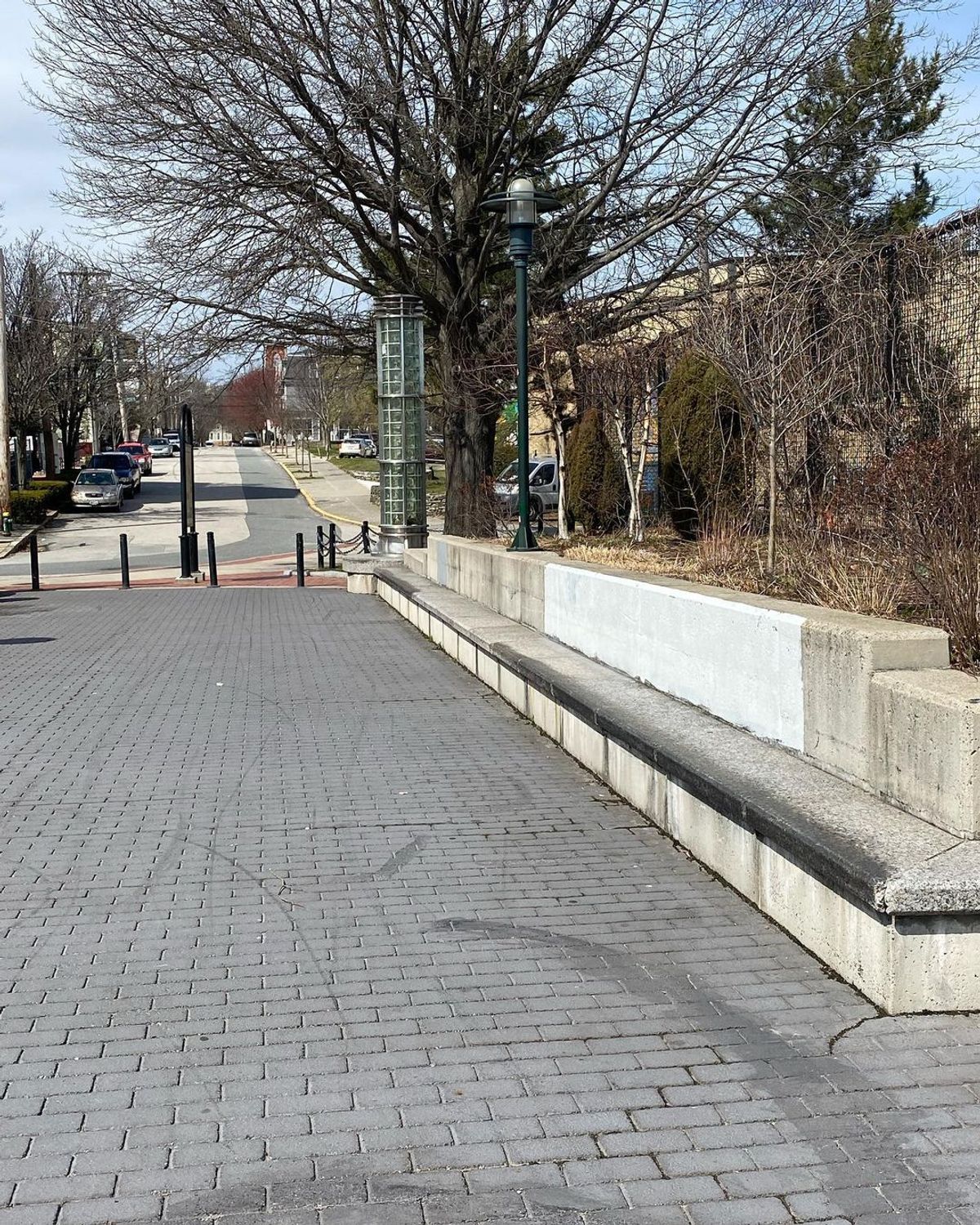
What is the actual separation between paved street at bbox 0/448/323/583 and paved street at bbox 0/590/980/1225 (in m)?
21.5

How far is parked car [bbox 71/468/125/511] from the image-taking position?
48281 millimetres

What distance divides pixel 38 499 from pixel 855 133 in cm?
2997

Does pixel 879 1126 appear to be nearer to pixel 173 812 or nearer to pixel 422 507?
pixel 173 812

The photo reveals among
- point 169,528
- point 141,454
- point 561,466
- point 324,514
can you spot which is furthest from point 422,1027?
point 141,454

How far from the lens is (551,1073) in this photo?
3.99 metres

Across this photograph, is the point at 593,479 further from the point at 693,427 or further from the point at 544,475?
the point at 544,475

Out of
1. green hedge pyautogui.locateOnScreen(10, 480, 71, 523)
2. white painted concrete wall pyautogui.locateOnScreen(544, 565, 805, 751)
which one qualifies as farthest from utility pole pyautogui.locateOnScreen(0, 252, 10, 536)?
white painted concrete wall pyautogui.locateOnScreen(544, 565, 805, 751)

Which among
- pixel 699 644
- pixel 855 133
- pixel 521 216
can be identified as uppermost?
pixel 855 133

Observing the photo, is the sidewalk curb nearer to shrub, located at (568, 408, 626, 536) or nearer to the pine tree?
shrub, located at (568, 408, 626, 536)

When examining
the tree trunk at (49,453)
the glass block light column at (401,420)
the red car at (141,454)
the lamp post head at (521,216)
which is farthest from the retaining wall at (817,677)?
the red car at (141,454)

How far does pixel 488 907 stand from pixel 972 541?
2.88 metres

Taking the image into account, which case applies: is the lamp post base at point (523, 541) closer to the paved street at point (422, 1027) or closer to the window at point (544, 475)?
the paved street at point (422, 1027)

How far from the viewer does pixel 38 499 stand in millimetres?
42562

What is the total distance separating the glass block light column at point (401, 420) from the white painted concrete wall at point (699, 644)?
11228mm
